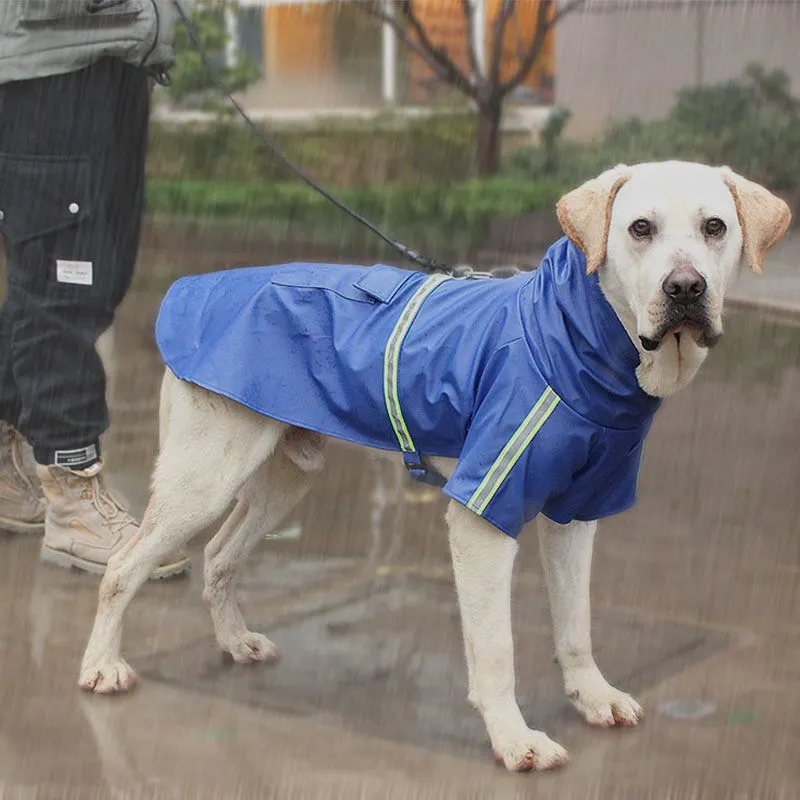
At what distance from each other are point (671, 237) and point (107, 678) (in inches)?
83.7

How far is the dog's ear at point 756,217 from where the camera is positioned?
3.28m

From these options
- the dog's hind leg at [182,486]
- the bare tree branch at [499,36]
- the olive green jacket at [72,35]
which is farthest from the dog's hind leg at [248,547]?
the bare tree branch at [499,36]

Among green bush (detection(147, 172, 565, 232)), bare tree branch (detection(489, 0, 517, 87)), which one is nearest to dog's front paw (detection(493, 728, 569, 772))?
green bush (detection(147, 172, 565, 232))

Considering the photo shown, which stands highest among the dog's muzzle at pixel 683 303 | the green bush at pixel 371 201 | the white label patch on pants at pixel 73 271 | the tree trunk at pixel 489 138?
the dog's muzzle at pixel 683 303

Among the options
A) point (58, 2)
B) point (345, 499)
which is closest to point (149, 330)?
point (345, 499)

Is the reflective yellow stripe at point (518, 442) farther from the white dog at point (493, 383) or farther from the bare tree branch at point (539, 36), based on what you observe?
the bare tree branch at point (539, 36)

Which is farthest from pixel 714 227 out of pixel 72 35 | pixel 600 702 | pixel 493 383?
pixel 72 35

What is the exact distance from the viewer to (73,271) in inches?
198

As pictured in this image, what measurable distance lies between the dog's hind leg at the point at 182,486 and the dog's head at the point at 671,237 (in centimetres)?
116

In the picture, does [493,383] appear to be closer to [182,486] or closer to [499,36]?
[182,486]

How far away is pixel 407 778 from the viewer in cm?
342

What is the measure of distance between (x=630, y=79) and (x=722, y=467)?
8905mm

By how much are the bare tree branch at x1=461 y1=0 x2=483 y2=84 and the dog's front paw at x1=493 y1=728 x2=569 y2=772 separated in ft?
38.7

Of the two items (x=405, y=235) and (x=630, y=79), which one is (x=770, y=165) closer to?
(x=630, y=79)
